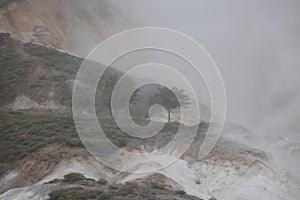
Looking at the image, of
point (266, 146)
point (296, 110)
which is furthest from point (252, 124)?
point (266, 146)

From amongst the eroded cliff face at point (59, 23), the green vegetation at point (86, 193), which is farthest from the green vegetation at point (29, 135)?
the eroded cliff face at point (59, 23)

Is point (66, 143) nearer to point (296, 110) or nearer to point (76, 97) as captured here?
point (76, 97)

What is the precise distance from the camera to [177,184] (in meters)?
32.8

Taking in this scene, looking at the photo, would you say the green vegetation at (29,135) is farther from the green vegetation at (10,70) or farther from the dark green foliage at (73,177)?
the green vegetation at (10,70)

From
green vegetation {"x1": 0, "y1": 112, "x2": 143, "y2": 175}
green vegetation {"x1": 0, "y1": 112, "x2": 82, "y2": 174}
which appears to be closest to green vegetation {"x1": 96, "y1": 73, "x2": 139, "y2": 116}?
green vegetation {"x1": 0, "y1": 112, "x2": 143, "y2": 175}

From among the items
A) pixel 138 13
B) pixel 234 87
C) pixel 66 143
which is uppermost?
pixel 138 13

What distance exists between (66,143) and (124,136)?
649 centimetres

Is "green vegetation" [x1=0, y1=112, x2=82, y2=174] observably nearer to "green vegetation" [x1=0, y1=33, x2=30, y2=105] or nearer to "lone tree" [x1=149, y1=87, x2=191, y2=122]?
"green vegetation" [x1=0, y1=33, x2=30, y2=105]

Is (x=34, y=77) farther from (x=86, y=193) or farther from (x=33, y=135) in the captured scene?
(x=86, y=193)

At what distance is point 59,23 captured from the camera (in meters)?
101

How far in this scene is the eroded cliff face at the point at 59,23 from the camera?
89.1m

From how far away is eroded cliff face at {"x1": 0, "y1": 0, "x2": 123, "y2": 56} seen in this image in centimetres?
8909

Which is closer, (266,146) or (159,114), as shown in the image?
(266,146)

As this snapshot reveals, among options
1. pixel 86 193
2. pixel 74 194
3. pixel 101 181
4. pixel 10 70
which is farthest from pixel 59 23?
pixel 74 194
